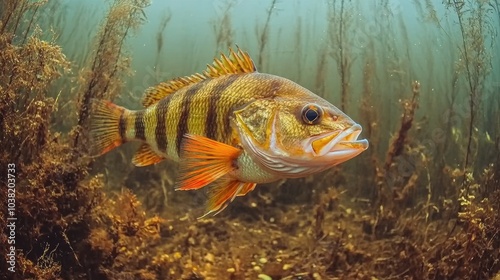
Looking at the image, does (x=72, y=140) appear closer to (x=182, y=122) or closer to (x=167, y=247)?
(x=167, y=247)

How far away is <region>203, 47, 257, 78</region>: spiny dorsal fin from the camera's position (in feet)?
9.31

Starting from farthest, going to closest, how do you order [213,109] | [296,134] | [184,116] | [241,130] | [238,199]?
[238,199] → [184,116] → [213,109] → [241,130] → [296,134]

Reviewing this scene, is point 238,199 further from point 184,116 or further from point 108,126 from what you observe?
point 184,116

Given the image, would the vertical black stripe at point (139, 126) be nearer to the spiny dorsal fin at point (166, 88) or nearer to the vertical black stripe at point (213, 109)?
the spiny dorsal fin at point (166, 88)

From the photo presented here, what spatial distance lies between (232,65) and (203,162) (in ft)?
2.74

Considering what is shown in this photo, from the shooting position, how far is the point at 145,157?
10.5 feet

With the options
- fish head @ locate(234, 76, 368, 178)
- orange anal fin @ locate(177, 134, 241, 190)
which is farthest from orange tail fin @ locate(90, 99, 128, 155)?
fish head @ locate(234, 76, 368, 178)

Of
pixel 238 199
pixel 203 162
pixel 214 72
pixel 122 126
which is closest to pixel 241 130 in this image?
pixel 203 162

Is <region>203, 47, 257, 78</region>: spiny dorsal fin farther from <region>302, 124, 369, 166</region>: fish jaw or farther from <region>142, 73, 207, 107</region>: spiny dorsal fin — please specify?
<region>302, 124, 369, 166</region>: fish jaw

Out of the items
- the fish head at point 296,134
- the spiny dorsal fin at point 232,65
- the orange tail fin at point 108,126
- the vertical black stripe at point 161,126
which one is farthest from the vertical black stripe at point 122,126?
the fish head at point 296,134

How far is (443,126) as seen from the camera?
28.9 ft

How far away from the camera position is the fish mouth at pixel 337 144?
7.27ft

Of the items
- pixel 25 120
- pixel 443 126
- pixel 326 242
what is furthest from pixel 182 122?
pixel 443 126

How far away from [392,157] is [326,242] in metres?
1.85
